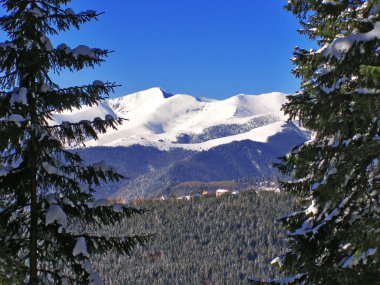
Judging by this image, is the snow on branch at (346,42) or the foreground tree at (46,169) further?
the foreground tree at (46,169)

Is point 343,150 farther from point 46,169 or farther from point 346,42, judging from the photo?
point 46,169

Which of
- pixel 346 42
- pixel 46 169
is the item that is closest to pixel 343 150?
pixel 346 42

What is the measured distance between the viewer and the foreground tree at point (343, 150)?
29.8 feet

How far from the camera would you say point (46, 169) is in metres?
12.1

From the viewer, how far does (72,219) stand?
13.0 metres

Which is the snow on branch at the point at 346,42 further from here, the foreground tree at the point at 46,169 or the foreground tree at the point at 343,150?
the foreground tree at the point at 46,169

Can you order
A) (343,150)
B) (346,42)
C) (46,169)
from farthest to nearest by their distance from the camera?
(46,169)
(343,150)
(346,42)

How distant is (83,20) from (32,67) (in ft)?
5.84

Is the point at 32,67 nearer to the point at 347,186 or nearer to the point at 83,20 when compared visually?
the point at 83,20

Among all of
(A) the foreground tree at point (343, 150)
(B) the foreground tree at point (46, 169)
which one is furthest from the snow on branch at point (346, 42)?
(B) the foreground tree at point (46, 169)

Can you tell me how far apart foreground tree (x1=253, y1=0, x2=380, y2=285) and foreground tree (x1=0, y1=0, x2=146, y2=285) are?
14.6 ft

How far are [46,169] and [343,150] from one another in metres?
6.62

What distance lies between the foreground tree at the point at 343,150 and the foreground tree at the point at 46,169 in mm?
4444

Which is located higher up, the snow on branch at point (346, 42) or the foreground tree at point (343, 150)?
the snow on branch at point (346, 42)
